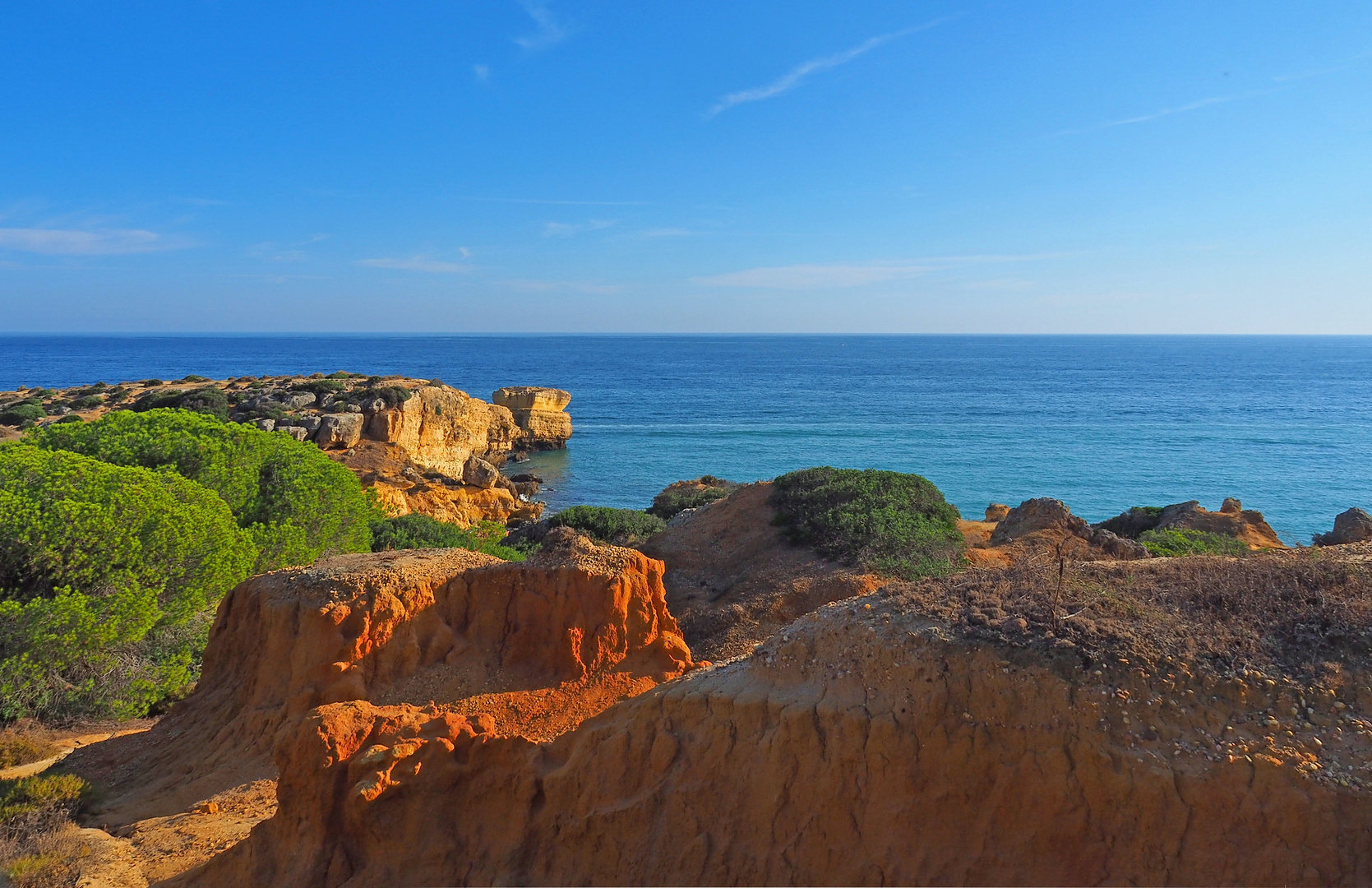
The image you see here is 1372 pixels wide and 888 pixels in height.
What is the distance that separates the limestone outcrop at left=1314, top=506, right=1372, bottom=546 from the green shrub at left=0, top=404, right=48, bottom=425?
59.3m

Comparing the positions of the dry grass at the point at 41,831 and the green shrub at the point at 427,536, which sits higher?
the dry grass at the point at 41,831

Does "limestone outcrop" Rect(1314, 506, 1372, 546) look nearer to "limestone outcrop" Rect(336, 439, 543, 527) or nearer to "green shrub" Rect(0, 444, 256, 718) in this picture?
"green shrub" Rect(0, 444, 256, 718)

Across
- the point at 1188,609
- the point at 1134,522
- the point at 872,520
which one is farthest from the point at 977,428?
the point at 1188,609

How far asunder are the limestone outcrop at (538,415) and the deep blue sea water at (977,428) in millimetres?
1722

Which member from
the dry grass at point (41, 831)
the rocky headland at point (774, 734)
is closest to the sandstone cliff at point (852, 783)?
the rocky headland at point (774, 734)

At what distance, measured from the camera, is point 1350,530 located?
80.7 feet

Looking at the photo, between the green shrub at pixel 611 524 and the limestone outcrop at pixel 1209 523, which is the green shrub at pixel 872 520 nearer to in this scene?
the green shrub at pixel 611 524

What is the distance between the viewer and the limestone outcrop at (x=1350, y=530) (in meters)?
23.9

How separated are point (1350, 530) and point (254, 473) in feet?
106

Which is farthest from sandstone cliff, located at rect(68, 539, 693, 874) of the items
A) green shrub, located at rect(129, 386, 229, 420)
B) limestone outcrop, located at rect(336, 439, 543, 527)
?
green shrub, located at rect(129, 386, 229, 420)

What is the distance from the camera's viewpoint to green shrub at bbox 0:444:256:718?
11.6 meters

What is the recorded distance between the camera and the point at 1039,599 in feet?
21.5

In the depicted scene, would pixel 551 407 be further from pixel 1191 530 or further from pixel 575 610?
pixel 575 610

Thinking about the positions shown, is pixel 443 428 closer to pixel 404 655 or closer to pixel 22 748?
pixel 22 748
